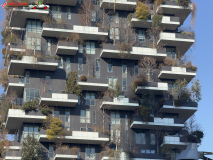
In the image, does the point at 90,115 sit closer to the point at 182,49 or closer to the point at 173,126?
the point at 173,126

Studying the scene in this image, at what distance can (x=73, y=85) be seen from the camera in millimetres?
62844

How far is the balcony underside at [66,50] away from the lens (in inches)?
2515

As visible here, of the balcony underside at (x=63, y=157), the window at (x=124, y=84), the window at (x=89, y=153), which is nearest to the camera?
the balcony underside at (x=63, y=157)

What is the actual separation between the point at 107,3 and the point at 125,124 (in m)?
19.9

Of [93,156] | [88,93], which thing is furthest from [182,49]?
[93,156]

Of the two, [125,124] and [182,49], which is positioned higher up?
[182,49]

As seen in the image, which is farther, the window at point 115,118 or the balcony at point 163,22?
the balcony at point 163,22

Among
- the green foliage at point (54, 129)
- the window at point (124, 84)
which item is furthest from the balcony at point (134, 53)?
the green foliage at point (54, 129)

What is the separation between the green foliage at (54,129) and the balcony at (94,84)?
680cm

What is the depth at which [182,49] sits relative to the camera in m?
70.4

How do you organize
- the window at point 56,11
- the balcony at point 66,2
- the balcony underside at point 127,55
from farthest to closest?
the window at point 56,11, the balcony at point 66,2, the balcony underside at point 127,55

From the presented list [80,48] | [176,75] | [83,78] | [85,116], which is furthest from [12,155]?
[176,75]

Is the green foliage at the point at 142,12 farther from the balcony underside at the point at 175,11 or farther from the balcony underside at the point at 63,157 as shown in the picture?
the balcony underside at the point at 63,157

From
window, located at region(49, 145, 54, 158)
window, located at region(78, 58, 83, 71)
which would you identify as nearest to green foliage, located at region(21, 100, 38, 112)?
window, located at region(49, 145, 54, 158)
